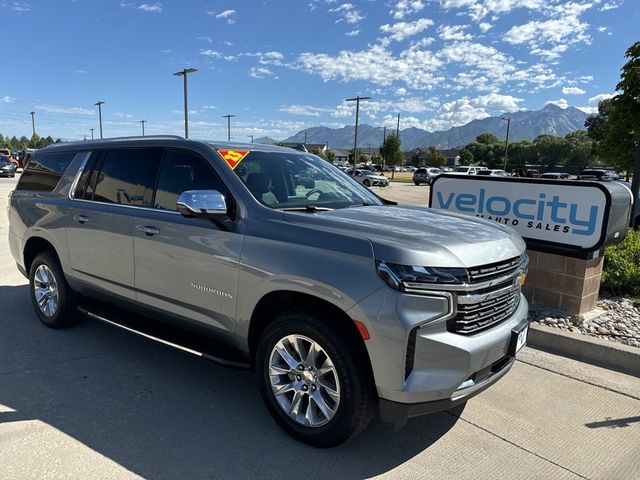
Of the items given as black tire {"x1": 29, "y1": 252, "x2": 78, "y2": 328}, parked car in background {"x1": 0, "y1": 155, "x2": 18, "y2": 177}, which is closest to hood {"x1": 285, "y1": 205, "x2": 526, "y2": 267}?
black tire {"x1": 29, "y1": 252, "x2": 78, "y2": 328}

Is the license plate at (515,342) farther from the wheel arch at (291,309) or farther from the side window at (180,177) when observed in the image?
the side window at (180,177)

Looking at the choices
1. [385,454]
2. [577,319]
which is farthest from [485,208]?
[385,454]

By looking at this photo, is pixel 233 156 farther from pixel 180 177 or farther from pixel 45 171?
pixel 45 171

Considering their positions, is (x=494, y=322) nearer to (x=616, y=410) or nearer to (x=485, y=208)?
(x=616, y=410)

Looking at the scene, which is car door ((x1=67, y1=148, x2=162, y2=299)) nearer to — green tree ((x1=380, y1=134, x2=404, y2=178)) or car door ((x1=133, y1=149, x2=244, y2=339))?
car door ((x1=133, y1=149, x2=244, y2=339))

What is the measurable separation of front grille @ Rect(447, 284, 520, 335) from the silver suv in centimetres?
1

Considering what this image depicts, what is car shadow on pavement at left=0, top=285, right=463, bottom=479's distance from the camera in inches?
111

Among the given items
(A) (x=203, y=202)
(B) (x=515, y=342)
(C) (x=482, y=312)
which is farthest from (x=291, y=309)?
(B) (x=515, y=342)

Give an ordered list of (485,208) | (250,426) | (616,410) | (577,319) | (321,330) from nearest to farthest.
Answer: (321,330) < (250,426) < (616,410) < (577,319) < (485,208)

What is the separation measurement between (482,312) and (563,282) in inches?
126

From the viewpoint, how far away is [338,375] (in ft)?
8.98

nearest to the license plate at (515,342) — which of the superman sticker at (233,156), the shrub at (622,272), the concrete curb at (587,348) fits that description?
the concrete curb at (587,348)

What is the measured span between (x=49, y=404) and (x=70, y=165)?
2393 millimetres

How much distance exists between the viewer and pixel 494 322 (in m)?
2.90
